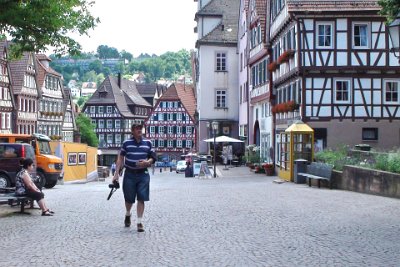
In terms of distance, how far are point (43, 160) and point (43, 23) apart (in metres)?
15.7

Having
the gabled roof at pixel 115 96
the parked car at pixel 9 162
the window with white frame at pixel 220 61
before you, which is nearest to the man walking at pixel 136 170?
the parked car at pixel 9 162

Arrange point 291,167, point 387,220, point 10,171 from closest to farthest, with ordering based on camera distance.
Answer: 1. point 387,220
2. point 10,171
3. point 291,167

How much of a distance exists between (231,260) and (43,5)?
9655 mm

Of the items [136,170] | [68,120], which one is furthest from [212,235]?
[68,120]

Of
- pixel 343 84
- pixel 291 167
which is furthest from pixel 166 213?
pixel 343 84

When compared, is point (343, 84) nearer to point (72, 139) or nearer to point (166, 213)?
point (166, 213)

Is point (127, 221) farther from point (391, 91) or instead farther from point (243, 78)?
point (243, 78)

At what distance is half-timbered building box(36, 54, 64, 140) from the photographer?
81562 mm

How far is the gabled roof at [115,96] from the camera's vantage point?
382ft

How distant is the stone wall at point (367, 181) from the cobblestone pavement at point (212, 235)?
1.70 metres

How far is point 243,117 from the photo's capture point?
61.1m

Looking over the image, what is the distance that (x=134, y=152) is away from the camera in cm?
1255

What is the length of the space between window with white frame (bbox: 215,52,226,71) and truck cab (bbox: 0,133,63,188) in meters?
33.8

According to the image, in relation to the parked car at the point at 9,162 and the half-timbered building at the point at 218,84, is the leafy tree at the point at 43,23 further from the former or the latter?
the half-timbered building at the point at 218,84
